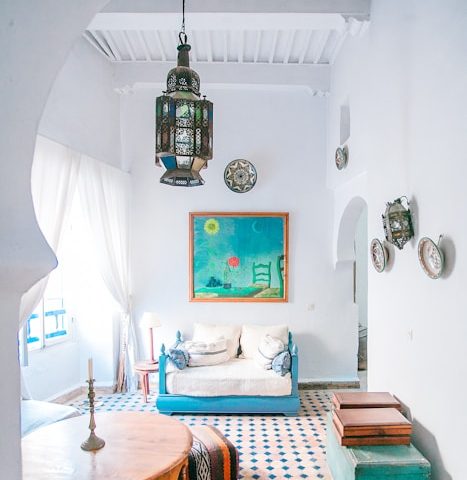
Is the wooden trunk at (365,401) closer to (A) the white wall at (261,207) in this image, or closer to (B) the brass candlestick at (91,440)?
Answer: (B) the brass candlestick at (91,440)

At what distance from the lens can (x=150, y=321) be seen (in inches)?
219

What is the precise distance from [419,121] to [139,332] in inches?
190

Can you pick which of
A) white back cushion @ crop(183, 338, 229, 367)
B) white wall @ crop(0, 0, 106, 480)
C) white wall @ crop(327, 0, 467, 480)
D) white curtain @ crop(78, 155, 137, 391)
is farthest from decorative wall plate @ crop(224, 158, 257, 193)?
white wall @ crop(0, 0, 106, 480)

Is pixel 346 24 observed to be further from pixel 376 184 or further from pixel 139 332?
pixel 139 332

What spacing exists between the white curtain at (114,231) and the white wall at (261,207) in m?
0.29

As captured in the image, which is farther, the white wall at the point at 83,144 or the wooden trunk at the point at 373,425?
the white wall at the point at 83,144

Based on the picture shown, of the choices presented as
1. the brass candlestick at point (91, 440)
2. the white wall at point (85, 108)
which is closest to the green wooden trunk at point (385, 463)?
the brass candlestick at point (91, 440)

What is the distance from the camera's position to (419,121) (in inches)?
113

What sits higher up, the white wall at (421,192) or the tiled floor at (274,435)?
the white wall at (421,192)

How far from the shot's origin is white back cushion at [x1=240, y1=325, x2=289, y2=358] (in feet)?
18.6

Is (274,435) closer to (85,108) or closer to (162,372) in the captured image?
(162,372)

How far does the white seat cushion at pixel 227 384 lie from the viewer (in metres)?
4.94

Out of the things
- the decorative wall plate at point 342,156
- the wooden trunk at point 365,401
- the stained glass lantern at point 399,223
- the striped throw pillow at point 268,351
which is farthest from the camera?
the striped throw pillow at point 268,351

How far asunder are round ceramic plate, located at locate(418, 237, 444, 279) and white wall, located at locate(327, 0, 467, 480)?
2.1 inches
